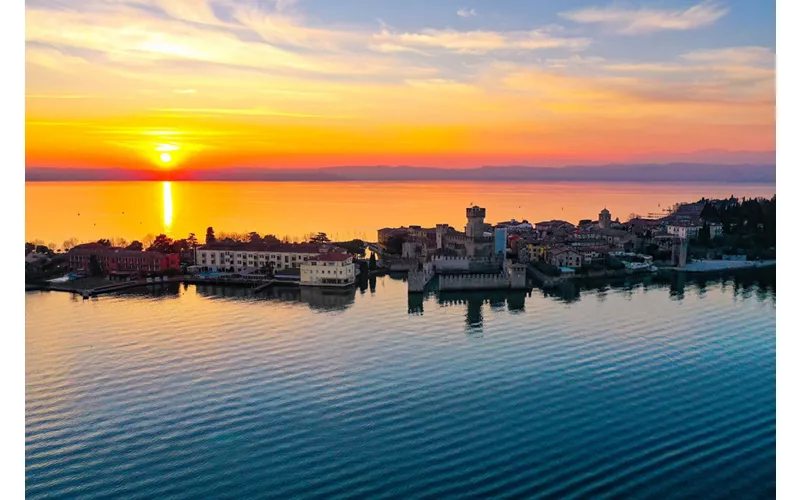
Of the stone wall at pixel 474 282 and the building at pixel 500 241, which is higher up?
the building at pixel 500 241

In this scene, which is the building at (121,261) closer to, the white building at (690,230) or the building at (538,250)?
the building at (538,250)

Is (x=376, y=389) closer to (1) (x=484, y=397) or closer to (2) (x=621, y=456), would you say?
(1) (x=484, y=397)

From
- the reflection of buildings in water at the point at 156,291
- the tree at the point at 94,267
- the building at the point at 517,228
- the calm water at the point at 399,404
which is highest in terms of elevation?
the building at the point at 517,228

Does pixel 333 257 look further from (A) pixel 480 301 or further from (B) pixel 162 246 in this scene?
(B) pixel 162 246

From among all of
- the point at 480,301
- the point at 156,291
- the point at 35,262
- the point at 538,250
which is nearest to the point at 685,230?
the point at 538,250

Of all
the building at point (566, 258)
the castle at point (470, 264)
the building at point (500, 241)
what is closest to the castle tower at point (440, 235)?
the castle at point (470, 264)

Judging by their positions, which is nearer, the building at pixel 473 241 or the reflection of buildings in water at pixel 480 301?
the reflection of buildings in water at pixel 480 301
